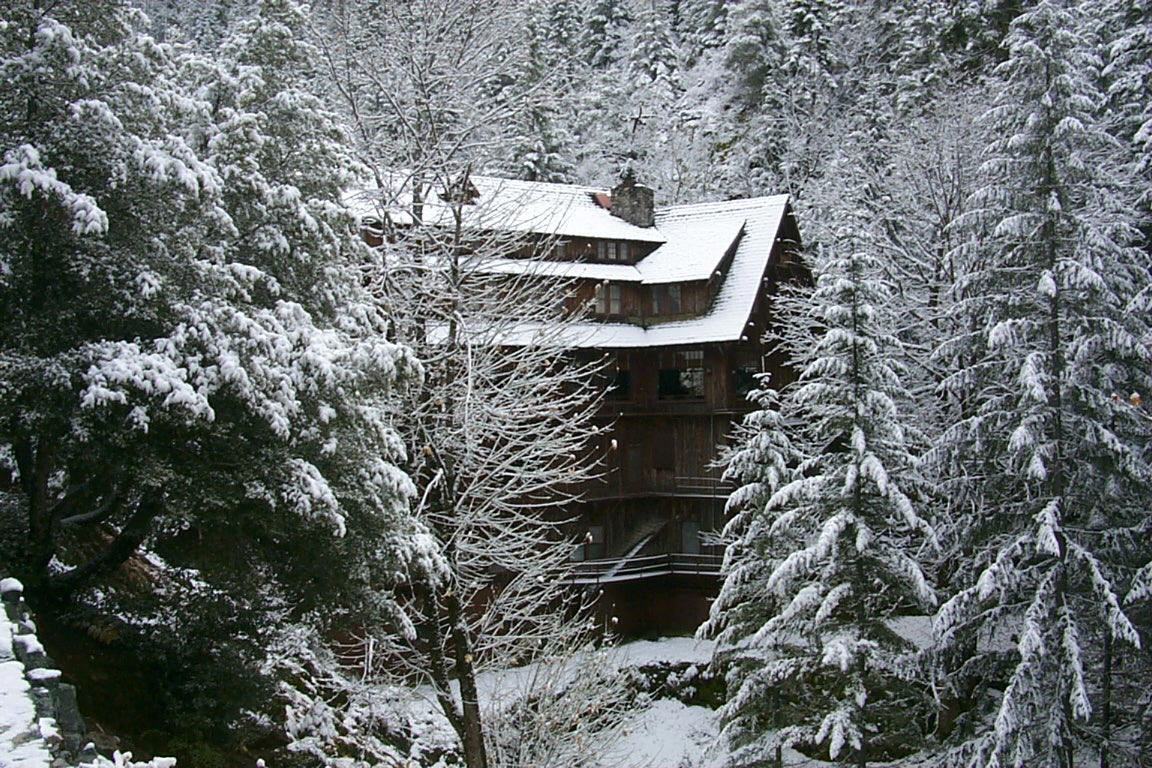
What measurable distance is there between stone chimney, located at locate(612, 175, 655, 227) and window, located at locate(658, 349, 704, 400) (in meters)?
6.04

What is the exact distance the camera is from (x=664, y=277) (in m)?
31.3

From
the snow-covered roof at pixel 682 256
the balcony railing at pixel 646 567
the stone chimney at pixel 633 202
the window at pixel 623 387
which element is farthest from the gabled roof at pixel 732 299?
the balcony railing at pixel 646 567

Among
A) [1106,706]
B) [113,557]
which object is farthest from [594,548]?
[113,557]

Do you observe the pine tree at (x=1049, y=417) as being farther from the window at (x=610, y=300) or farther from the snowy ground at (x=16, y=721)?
the snowy ground at (x=16, y=721)

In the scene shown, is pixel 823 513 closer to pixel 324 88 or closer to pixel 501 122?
pixel 501 122

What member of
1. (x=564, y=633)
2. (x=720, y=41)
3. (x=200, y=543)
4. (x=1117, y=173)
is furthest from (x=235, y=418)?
(x=720, y=41)

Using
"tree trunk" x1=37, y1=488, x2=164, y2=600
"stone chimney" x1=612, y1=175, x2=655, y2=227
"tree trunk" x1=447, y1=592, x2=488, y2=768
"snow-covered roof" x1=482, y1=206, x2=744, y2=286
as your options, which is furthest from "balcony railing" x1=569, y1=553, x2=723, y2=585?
"tree trunk" x1=37, y1=488, x2=164, y2=600

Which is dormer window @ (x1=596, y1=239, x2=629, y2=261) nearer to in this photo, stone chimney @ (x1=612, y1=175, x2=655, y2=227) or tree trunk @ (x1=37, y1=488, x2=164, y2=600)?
stone chimney @ (x1=612, y1=175, x2=655, y2=227)

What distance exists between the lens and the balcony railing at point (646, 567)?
28.9m

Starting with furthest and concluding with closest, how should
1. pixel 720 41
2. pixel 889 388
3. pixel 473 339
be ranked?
1. pixel 720 41
2. pixel 889 388
3. pixel 473 339

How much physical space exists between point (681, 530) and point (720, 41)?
3939cm

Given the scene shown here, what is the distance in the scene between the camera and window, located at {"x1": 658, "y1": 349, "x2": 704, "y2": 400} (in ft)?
101

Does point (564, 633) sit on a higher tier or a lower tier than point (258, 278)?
lower

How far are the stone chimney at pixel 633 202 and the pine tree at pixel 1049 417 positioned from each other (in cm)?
1552
